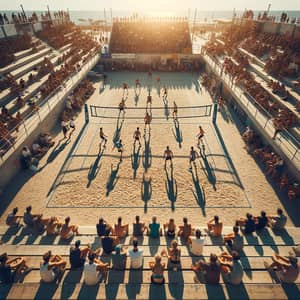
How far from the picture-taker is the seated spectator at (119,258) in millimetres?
7504

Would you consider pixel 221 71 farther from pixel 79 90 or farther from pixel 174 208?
pixel 174 208

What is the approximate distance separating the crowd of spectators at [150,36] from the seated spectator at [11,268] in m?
37.5

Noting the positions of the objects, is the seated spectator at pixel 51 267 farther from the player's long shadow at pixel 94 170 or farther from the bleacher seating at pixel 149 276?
the player's long shadow at pixel 94 170

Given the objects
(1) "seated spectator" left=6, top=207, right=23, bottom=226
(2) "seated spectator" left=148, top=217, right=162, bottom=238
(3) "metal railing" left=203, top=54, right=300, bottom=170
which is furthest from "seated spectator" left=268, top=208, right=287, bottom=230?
(1) "seated spectator" left=6, top=207, right=23, bottom=226

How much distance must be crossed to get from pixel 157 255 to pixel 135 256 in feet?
2.40

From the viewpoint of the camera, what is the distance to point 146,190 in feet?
40.9

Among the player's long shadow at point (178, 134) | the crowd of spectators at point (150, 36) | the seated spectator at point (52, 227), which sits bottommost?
the seated spectator at point (52, 227)

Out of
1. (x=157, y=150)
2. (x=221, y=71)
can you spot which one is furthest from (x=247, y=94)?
(x=157, y=150)

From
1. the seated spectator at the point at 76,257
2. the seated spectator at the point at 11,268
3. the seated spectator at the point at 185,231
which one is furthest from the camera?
the seated spectator at the point at 185,231

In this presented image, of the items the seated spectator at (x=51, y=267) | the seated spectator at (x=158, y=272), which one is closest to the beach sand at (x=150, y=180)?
the seated spectator at (x=51, y=267)

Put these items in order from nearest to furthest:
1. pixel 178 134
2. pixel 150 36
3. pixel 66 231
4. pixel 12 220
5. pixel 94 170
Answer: pixel 66 231 < pixel 12 220 < pixel 94 170 < pixel 178 134 < pixel 150 36

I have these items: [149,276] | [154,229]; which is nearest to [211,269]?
[149,276]

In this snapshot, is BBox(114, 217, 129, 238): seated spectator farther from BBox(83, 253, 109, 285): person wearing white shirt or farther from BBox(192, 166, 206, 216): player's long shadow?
BBox(192, 166, 206, 216): player's long shadow

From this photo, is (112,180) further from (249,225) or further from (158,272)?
(249,225)
